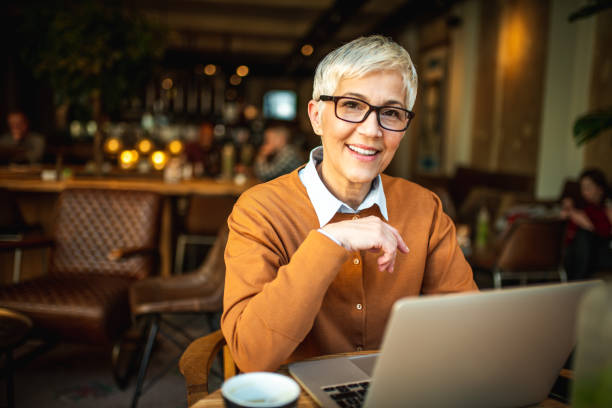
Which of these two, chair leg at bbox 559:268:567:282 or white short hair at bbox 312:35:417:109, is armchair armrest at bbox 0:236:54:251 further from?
chair leg at bbox 559:268:567:282

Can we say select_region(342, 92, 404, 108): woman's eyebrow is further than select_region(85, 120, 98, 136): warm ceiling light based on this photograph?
No

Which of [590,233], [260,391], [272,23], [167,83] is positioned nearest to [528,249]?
[590,233]

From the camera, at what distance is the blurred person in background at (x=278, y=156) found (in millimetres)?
5133

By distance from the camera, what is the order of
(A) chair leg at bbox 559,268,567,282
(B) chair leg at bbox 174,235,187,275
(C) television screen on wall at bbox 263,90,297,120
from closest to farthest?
(A) chair leg at bbox 559,268,567,282, (B) chair leg at bbox 174,235,187,275, (C) television screen on wall at bbox 263,90,297,120

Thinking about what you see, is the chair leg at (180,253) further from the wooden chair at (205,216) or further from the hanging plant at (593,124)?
the hanging plant at (593,124)

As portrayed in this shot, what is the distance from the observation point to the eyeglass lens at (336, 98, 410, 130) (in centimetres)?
125

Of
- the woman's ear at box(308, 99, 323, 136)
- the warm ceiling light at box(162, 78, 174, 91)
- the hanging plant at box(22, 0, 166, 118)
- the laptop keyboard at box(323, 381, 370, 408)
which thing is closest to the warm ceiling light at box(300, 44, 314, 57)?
the warm ceiling light at box(162, 78, 174, 91)

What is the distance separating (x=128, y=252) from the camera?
2865mm

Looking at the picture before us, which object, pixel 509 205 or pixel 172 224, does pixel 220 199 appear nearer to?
pixel 172 224

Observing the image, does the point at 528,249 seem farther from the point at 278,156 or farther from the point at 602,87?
the point at 602,87

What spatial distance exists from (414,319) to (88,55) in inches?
155

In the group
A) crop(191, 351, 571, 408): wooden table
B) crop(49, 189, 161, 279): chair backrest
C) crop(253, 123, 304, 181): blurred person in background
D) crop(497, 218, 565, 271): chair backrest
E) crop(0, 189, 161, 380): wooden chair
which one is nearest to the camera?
crop(191, 351, 571, 408): wooden table

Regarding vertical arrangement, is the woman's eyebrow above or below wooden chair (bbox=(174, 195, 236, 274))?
above

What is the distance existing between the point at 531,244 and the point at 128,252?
9.32ft
